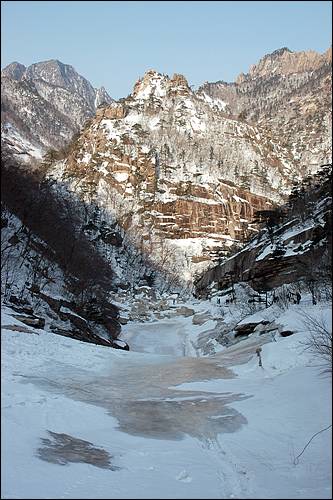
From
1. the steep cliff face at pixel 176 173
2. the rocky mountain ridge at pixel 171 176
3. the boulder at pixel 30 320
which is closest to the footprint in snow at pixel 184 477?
the boulder at pixel 30 320

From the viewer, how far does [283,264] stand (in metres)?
37.4

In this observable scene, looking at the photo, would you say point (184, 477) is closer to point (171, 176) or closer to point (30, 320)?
point (30, 320)

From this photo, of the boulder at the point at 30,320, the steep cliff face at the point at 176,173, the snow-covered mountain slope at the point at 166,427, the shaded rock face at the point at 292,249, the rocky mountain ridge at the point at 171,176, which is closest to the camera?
the snow-covered mountain slope at the point at 166,427

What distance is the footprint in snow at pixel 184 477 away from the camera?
492 centimetres

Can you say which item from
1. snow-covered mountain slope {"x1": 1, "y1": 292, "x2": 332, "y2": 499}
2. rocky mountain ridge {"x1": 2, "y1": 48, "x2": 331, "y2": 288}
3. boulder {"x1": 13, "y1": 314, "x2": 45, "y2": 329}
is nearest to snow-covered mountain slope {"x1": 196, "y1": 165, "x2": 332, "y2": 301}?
snow-covered mountain slope {"x1": 1, "y1": 292, "x2": 332, "y2": 499}

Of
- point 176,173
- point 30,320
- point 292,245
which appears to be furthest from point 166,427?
point 176,173

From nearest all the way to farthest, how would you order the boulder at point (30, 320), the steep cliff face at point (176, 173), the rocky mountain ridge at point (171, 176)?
the boulder at point (30, 320)
the rocky mountain ridge at point (171, 176)
the steep cliff face at point (176, 173)

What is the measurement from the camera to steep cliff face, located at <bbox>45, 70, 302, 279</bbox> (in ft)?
425

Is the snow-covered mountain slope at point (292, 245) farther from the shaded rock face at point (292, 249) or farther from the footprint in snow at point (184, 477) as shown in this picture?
the footprint in snow at point (184, 477)

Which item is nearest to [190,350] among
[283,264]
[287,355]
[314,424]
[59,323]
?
[283,264]

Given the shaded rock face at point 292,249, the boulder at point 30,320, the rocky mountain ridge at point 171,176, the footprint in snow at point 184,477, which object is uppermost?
the rocky mountain ridge at point 171,176

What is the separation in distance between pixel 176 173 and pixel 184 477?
144 metres

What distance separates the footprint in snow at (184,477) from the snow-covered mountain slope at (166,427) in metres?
0.01

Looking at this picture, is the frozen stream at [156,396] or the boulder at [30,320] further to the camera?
the boulder at [30,320]
